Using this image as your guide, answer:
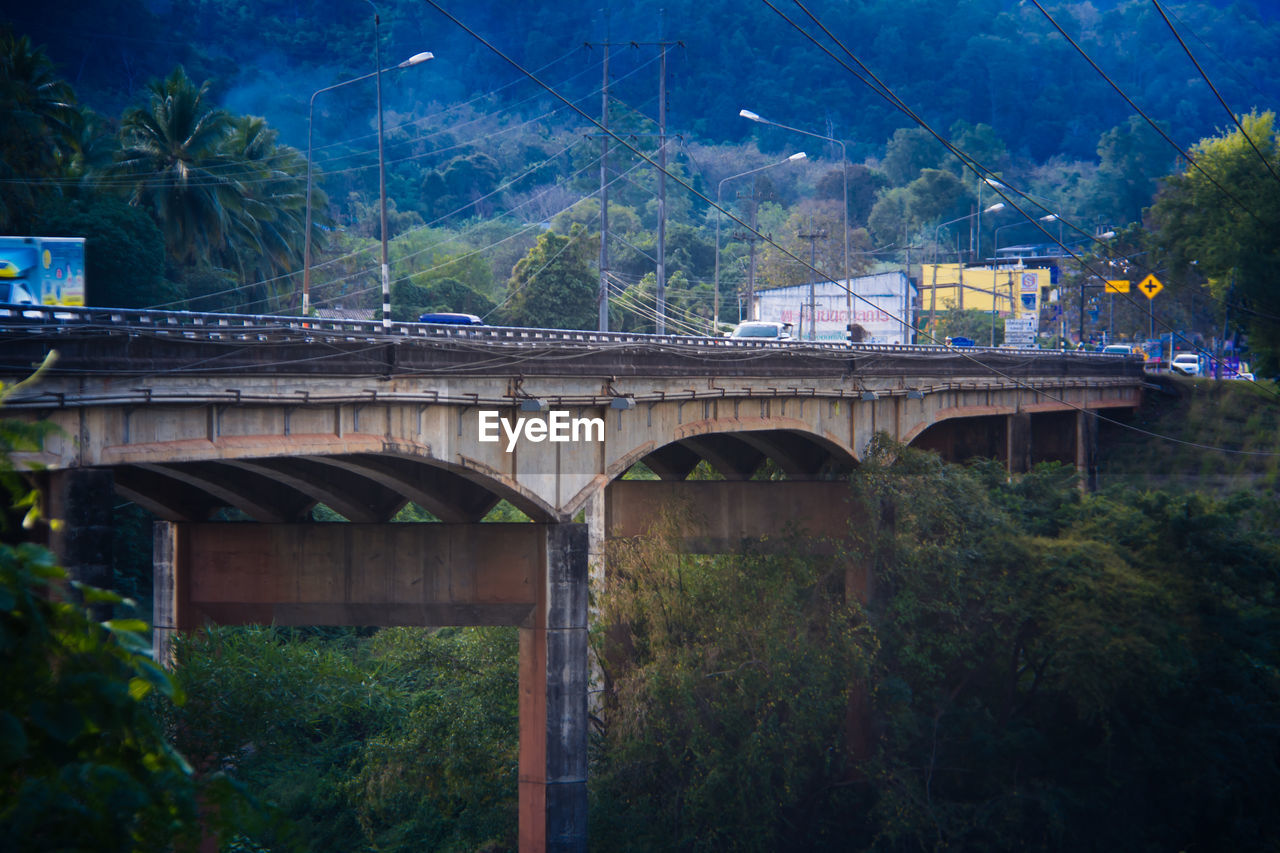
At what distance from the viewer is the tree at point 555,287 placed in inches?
2527

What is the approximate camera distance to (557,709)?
76.3 ft

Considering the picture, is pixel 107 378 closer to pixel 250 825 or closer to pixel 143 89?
pixel 250 825

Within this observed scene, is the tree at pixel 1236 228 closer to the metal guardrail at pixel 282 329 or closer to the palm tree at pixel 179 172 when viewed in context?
the metal guardrail at pixel 282 329

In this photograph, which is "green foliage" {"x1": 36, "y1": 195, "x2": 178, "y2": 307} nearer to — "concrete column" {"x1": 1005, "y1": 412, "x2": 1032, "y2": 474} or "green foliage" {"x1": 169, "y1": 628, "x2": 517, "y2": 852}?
"green foliage" {"x1": 169, "y1": 628, "x2": 517, "y2": 852}

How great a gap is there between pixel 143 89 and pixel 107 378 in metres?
105

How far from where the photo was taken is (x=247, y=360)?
624 inches

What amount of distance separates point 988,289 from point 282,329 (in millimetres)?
80079

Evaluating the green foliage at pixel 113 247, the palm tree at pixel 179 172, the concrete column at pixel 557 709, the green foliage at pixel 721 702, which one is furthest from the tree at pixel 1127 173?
the concrete column at pixel 557 709

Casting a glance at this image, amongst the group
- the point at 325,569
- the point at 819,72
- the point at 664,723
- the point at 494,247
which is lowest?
the point at 664,723

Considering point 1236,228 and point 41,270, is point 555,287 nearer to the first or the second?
point 1236,228

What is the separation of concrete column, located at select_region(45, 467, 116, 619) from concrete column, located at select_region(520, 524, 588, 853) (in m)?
10.4

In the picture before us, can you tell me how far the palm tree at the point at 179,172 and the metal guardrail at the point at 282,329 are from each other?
28.1m

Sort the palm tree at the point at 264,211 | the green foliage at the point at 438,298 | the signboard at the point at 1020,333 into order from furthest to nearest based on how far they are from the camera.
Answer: the signboard at the point at 1020,333, the green foliage at the point at 438,298, the palm tree at the point at 264,211

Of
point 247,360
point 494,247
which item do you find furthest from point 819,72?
point 247,360
